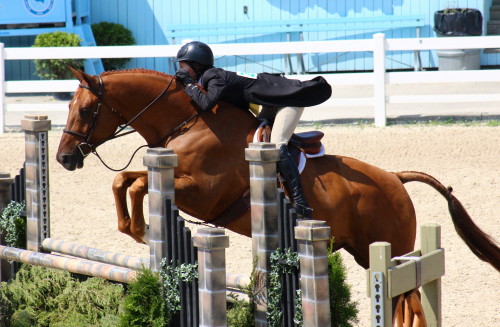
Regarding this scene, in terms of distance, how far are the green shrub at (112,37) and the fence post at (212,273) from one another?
12.1m

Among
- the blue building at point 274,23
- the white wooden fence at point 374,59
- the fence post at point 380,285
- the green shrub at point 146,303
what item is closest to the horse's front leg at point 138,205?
the green shrub at point 146,303

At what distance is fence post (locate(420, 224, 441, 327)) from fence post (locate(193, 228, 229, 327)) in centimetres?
91

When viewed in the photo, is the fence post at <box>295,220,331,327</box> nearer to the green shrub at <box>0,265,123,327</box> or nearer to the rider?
the rider

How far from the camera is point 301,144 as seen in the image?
5.44 m

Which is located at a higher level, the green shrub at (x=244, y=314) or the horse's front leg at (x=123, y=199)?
the horse's front leg at (x=123, y=199)

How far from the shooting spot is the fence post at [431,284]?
13.4ft

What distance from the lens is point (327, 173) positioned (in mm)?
5480

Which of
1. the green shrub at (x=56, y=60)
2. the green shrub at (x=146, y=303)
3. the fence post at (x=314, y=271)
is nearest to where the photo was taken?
the fence post at (x=314, y=271)

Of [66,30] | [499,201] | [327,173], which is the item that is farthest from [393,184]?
[66,30]

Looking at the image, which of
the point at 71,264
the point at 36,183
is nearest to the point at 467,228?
the point at 71,264

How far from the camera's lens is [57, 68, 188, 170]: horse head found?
17.4 ft

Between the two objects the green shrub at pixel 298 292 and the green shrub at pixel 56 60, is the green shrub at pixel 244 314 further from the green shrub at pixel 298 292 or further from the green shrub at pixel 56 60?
the green shrub at pixel 56 60

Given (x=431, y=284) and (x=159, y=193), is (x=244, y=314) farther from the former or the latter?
(x=431, y=284)

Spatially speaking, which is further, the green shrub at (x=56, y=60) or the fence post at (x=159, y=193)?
the green shrub at (x=56, y=60)
